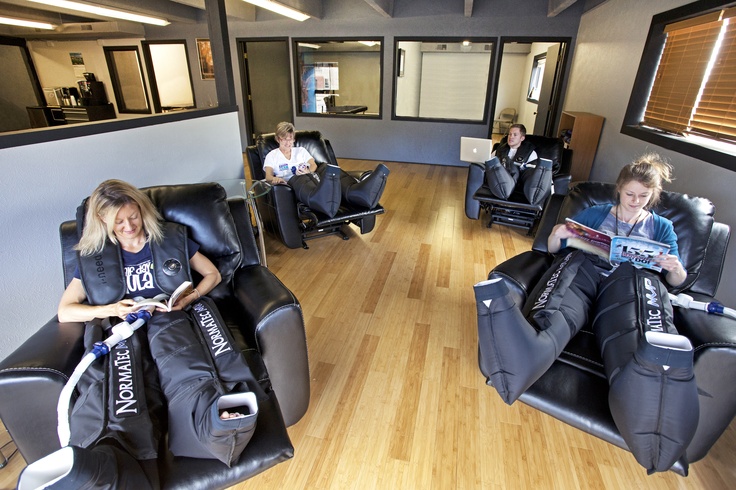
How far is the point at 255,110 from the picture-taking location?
7.27m

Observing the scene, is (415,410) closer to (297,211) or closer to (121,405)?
(121,405)

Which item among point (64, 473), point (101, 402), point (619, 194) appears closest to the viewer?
point (64, 473)

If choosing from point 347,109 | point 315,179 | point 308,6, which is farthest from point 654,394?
point 347,109

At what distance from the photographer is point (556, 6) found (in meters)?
4.75

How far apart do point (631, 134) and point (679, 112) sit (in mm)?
528

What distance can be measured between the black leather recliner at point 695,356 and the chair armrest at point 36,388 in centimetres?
151

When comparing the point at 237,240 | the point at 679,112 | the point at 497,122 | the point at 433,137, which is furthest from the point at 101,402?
the point at 497,122

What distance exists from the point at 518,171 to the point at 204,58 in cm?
578

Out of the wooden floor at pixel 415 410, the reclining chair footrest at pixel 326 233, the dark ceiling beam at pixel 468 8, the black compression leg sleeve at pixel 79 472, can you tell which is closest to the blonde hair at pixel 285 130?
the reclining chair footrest at pixel 326 233

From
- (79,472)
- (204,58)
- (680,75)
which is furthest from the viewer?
(204,58)

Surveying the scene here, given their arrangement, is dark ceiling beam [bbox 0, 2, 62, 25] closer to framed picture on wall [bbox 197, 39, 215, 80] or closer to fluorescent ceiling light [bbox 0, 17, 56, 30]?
fluorescent ceiling light [bbox 0, 17, 56, 30]

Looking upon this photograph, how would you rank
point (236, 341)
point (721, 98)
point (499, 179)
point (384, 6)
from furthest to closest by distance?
point (384, 6), point (499, 179), point (721, 98), point (236, 341)

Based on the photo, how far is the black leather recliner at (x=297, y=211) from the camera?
2957 mm

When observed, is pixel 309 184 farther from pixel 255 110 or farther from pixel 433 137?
pixel 255 110
